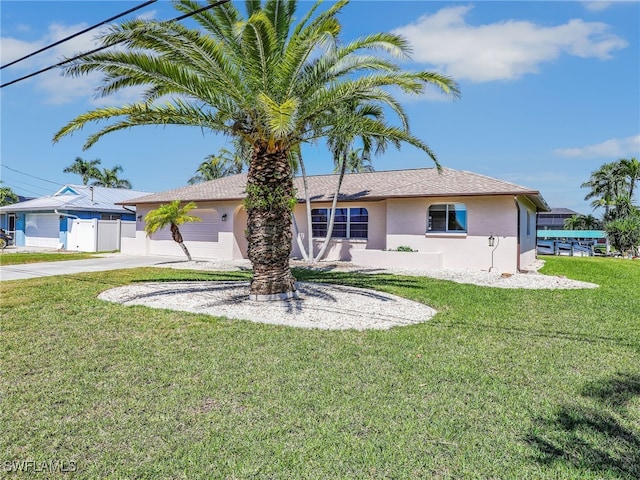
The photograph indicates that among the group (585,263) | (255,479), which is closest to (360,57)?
(255,479)

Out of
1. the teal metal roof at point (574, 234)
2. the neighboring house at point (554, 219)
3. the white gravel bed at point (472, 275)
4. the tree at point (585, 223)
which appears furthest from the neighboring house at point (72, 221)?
the neighboring house at point (554, 219)

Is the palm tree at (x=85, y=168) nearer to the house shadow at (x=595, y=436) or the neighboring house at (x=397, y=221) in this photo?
the neighboring house at (x=397, y=221)

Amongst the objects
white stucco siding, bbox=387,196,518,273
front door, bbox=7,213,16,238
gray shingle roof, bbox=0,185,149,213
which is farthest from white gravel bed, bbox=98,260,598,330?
front door, bbox=7,213,16,238

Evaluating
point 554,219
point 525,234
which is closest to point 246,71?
point 525,234

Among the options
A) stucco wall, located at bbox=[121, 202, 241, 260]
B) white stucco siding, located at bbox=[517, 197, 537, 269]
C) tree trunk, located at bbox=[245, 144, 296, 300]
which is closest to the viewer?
tree trunk, located at bbox=[245, 144, 296, 300]

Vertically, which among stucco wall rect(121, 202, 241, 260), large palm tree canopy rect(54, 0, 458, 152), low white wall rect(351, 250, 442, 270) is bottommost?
low white wall rect(351, 250, 442, 270)

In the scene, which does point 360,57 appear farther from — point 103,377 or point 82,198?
point 82,198

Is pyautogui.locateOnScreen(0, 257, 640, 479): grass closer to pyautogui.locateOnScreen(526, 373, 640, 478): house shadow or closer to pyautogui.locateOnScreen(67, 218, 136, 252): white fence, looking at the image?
pyautogui.locateOnScreen(526, 373, 640, 478): house shadow

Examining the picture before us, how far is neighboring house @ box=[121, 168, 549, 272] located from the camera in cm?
1598

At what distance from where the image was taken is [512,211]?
1570 centimetres

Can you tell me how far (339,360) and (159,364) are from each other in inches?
94.5

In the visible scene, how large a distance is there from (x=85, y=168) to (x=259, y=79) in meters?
50.7

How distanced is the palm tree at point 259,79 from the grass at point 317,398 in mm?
3182

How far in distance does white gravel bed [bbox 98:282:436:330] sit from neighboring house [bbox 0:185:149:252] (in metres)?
16.8
